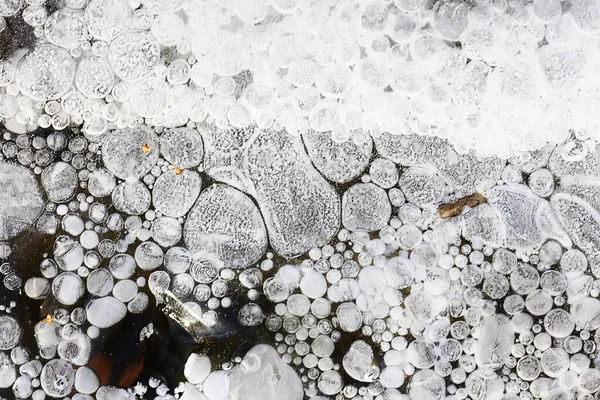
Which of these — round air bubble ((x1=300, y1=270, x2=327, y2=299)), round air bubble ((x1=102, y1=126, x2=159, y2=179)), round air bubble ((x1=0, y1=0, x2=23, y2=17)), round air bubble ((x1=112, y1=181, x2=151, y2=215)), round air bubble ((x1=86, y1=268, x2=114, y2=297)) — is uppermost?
round air bubble ((x1=0, y1=0, x2=23, y2=17))

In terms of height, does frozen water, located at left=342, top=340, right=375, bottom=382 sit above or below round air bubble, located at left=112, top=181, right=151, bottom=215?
below

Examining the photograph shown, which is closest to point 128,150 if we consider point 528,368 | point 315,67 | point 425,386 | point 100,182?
point 100,182

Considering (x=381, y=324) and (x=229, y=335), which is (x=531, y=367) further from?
(x=229, y=335)

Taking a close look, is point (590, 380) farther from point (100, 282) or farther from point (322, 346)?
→ point (100, 282)

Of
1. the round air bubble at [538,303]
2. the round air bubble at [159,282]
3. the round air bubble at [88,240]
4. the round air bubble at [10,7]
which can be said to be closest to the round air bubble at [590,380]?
the round air bubble at [538,303]

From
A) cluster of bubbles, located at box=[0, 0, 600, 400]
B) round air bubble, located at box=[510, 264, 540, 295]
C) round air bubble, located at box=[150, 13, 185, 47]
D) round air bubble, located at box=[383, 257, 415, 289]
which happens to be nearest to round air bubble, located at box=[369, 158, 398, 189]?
cluster of bubbles, located at box=[0, 0, 600, 400]

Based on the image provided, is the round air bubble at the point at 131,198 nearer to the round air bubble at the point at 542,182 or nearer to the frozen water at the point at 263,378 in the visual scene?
the frozen water at the point at 263,378

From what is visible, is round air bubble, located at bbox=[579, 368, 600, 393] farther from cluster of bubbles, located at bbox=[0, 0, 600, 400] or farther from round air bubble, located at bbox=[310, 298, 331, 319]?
round air bubble, located at bbox=[310, 298, 331, 319]

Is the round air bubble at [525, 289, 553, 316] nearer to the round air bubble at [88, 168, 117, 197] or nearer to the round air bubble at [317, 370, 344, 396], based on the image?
the round air bubble at [317, 370, 344, 396]
